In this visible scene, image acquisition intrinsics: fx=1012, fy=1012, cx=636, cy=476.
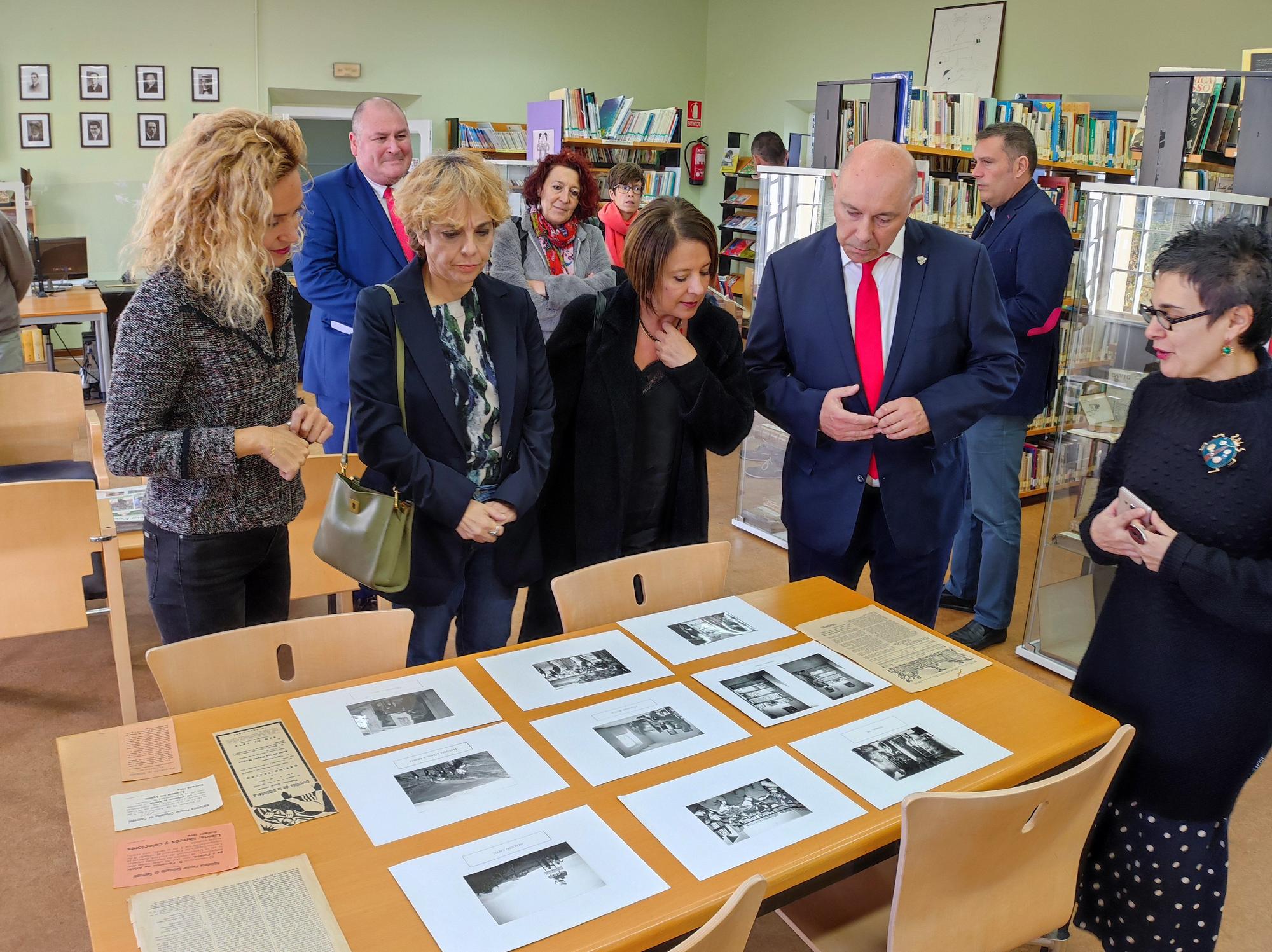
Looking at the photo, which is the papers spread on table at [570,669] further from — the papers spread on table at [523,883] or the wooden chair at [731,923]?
the wooden chair at [731,923]

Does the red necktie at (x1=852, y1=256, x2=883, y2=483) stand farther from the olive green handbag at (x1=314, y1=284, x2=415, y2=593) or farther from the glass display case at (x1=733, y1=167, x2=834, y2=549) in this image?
the glass display case at (x1=733, y1=167, x2=834, y2=549)

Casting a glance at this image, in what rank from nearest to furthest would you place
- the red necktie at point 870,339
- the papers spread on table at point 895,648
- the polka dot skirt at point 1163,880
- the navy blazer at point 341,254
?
the polka dot skirt at point 1163,880 → the papers spread on table at point 895,648 → the red necktie at point 870,339 → the navy blazer at point 341,254

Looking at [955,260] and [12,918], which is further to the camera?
[955,260]

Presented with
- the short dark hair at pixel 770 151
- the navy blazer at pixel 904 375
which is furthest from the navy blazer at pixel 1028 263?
the short dark hair at pixel 770 151

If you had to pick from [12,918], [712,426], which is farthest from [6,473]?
[712,426]

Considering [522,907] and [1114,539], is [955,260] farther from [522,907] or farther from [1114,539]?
[522,907]

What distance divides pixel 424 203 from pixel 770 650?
3.74ft

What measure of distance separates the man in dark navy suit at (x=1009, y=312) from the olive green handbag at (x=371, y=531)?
2.39 metres

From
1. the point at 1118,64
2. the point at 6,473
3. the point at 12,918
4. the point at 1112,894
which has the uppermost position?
the point at 1118,64

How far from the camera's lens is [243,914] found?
1.22 m

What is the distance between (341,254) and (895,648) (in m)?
2.32

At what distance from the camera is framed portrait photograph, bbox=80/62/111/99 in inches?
312

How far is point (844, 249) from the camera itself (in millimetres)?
2449

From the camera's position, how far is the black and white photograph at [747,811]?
1431 mm
